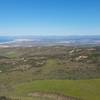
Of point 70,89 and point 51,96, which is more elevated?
point 70,89

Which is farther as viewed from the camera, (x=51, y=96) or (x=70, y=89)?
(x=70, y=89)

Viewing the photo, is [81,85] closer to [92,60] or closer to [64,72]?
[64,72]

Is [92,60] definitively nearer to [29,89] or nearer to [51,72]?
[51,72]

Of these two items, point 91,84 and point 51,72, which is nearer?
point 91,84

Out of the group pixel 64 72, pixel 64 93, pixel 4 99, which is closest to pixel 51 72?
pixel 64 72

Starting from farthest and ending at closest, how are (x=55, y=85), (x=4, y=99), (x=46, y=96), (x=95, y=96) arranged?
(x=55, y=85), (x=46, y=96), (x=95, y=96), (x=4, y=99)

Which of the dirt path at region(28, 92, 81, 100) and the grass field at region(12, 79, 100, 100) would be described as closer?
the dirt path at region(28, 92, 81, 100)

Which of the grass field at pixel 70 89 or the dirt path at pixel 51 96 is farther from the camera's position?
the grass field at pixel 70 89

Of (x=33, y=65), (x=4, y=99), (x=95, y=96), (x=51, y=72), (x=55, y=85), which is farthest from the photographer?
(x=33, y=65)

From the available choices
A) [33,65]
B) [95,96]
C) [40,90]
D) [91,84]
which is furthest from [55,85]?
[33,65]
